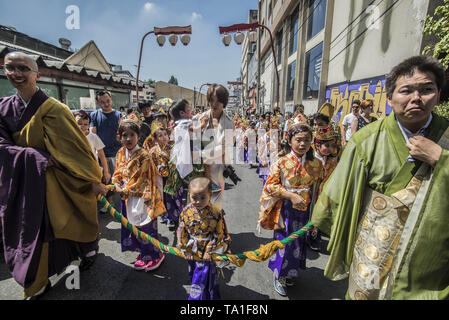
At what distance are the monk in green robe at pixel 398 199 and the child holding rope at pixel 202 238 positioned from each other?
3.16 feet

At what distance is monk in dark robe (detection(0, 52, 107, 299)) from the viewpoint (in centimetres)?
208

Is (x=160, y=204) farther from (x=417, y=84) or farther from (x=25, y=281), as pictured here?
(x=417, y=84)

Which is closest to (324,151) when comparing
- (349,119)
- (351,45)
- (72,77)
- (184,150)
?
(184,150)

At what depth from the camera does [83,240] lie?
7.82 feet

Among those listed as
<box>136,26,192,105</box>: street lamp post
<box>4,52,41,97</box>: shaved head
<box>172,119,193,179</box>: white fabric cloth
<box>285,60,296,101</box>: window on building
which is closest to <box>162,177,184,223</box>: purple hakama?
<box>172,119,193,179</box>: white fabric cloth

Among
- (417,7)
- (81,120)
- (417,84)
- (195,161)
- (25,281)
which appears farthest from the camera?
(417,7)

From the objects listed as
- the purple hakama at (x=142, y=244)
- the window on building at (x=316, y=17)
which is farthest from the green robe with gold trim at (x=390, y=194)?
the window on building at (x=316, y=17)

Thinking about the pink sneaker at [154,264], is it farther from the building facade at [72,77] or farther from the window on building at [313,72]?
the window on building at [313,72]

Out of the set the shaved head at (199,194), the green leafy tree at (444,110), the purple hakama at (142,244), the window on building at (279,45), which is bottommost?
the purple hakama at (142,244)

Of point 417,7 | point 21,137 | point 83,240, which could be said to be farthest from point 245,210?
point 417,7

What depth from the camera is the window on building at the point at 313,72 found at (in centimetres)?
1189

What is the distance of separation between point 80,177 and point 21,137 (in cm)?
64

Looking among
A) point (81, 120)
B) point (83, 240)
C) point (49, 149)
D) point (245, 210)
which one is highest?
point (81, 120)

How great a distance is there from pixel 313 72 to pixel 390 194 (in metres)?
13.3
